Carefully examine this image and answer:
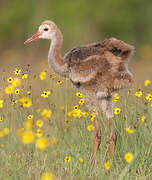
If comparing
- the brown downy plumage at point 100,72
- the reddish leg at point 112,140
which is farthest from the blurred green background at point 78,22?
the reddish leg at point 112,140

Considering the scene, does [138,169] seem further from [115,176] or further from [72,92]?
[72,92]

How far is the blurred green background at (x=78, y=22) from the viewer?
45.5ft

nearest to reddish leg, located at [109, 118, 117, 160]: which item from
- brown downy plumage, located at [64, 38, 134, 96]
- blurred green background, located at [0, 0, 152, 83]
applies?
brown downy plumage, located at [64, 38, 134, 96]

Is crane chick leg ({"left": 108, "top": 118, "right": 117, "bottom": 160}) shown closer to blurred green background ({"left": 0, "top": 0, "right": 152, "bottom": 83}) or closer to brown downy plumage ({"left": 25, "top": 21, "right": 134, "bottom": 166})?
brown downy plumage ({"left": 25, "top": 21, "right": 134, "bottom": 166})

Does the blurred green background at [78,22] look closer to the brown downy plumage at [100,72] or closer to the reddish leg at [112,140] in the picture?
the brown downy plumage at [100,72]

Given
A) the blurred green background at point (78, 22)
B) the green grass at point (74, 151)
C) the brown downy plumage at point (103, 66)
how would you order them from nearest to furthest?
1. the green grass at point (74, 151)
2. the brown downy plumage at point (103, 66)
3. the blurred green background at point (78, 22)

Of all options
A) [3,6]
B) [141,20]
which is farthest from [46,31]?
[3,6]

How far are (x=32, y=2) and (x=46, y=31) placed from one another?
10.2 meters

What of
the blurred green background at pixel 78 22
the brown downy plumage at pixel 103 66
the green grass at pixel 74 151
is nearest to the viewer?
the green grass at pixel 74 151

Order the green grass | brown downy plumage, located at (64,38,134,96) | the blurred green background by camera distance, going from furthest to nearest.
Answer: the blurred green background → brown downy plumage, located at (64,38,134,96) → the green grass

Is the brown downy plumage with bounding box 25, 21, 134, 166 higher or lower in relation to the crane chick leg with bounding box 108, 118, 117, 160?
higher

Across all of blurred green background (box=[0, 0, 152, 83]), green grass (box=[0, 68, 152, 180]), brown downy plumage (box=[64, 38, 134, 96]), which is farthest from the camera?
blurred green background (box=[0, 0, 152, 83])

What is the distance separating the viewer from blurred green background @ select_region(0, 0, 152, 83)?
45.5ft

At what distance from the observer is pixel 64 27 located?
14.3 m
